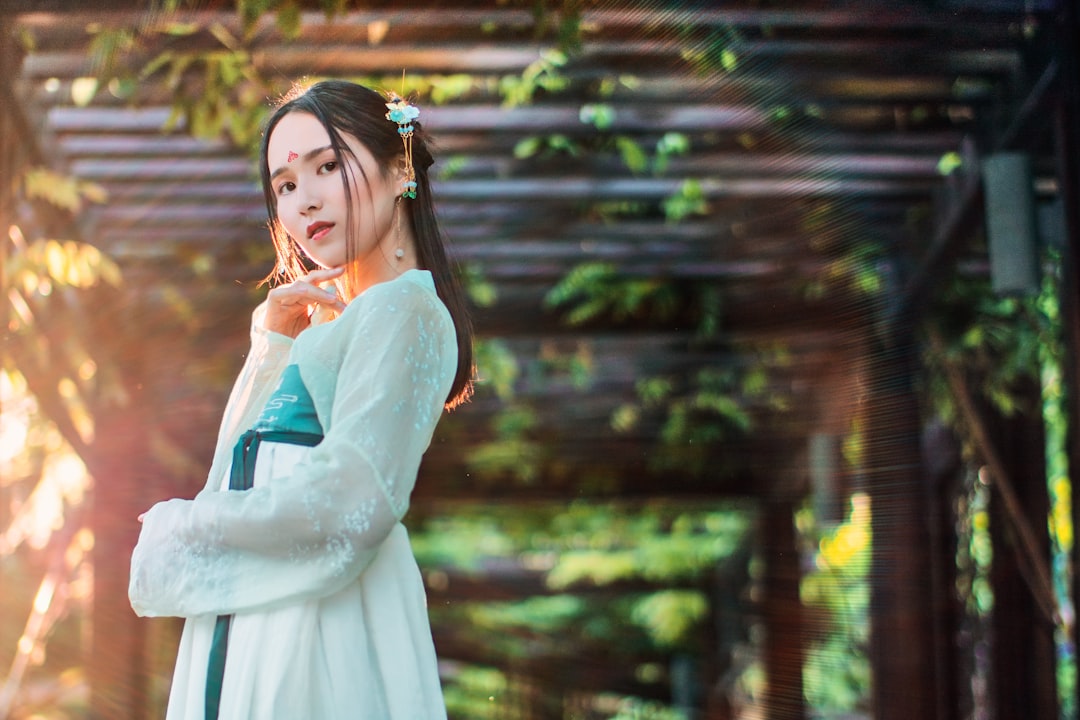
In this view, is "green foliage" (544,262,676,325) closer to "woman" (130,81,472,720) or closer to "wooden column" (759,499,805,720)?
"wooden column" (759,499,805,720)

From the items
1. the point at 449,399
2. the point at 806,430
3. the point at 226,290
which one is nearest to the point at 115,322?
the point at 226,290

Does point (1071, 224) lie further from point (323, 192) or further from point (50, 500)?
point (50, 500)

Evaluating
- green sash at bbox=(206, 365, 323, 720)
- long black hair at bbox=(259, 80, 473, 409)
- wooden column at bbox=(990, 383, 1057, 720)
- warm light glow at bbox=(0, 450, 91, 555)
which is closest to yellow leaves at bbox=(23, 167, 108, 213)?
warm light glow at bbox=(0, 450, 91, 555)

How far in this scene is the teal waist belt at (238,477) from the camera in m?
0.80

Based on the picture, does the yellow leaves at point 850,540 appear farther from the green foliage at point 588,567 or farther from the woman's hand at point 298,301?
the green foliage at point 588,567

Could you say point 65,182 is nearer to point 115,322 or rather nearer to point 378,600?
point 115,322

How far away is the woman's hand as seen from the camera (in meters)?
0.87

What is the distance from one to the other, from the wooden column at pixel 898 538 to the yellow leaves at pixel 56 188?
4.37 ft

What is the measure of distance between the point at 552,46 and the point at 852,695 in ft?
4.53

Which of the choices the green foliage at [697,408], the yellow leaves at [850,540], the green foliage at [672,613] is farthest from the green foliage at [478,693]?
the yellow leaves at [850,540]

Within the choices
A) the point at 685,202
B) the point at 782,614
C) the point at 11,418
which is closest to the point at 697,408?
the point at 782,614

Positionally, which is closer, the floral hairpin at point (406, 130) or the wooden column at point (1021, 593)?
the floral hairpin at point (406, 130)

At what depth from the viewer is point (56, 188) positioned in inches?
78.5

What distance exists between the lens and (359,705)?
781 mm
